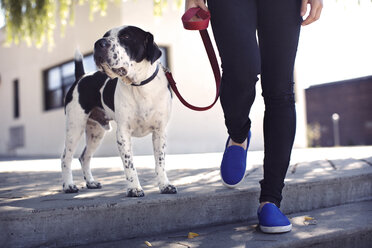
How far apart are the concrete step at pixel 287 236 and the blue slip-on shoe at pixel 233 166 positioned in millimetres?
267

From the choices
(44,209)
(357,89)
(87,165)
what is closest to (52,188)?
(87,165)

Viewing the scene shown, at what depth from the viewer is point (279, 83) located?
207 centimetres

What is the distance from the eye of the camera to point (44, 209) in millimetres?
1924

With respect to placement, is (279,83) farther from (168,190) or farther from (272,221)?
(168,190)

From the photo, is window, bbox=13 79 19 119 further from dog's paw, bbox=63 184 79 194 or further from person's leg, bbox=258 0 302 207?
person's leg, bbox=258 0 302 207

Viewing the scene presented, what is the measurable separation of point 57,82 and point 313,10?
34.9 ft

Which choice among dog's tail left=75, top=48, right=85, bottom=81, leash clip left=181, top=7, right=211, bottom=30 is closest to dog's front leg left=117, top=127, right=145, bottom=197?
leash clip left=181, top=7, right=211, bottom=30

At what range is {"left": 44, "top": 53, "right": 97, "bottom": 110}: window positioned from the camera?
1112 centimetres

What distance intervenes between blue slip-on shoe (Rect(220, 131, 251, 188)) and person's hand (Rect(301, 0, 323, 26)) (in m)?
0.86

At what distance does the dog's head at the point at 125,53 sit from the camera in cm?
235

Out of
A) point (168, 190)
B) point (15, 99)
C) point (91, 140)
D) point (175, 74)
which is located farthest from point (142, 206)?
point (15, 99)

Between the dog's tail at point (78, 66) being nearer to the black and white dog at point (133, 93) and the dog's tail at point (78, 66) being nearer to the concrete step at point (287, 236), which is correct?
the black and white dog at point (133, 93)

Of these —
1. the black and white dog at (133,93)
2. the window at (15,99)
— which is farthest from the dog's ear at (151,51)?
the window at (15,99)

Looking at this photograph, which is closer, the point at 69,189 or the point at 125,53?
the point at 125,53
